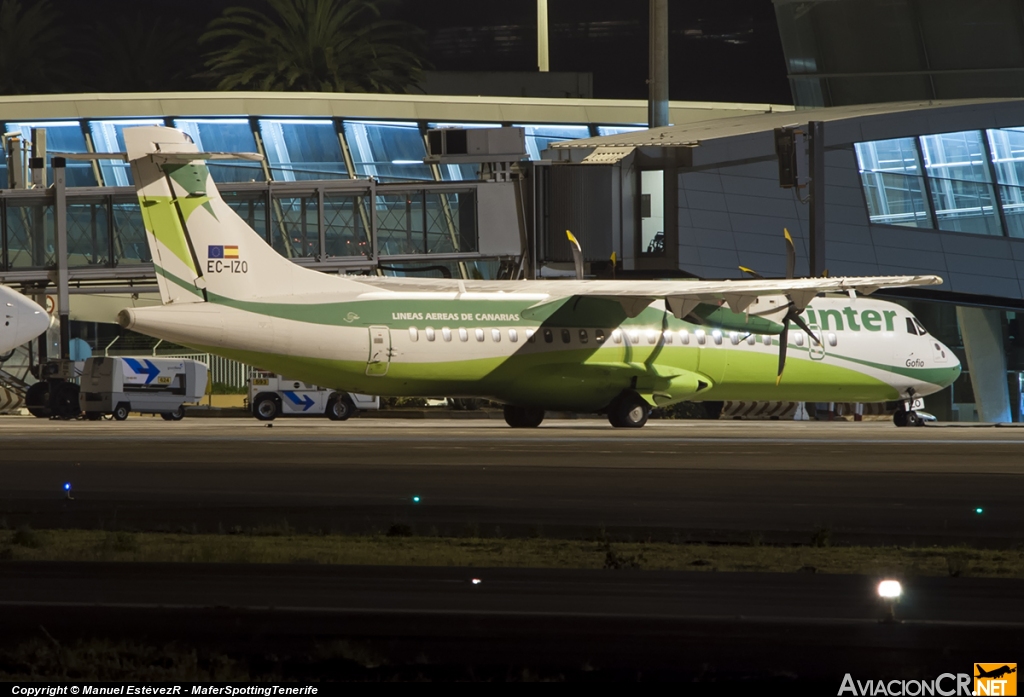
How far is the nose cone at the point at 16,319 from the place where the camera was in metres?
34.4

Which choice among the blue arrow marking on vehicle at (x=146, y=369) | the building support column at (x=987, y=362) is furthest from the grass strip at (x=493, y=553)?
the building support column at (x=987, y=362)

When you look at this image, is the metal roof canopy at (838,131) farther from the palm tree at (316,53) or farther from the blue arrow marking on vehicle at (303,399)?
the palm tree at (316,53)

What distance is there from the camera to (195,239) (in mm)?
32125

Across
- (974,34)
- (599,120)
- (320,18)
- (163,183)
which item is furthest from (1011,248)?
(320,18)

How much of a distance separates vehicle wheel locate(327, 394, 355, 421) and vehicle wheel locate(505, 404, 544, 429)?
13.2 metres

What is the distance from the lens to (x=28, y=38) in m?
79.1

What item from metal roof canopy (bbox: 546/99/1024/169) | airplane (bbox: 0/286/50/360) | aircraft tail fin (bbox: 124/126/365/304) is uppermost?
metal roof canopy (bbox: 546/99/1024/169)

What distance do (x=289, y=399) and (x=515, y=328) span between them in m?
17.7

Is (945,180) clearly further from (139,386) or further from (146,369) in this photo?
(139,386)

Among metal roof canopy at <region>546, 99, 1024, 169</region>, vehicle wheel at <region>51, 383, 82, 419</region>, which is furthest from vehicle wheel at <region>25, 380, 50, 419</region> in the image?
metal roof canopy at <region>546, 99, 1024, 169</region>

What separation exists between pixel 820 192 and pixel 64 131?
1691 inches

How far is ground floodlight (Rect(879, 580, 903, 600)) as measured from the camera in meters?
9.49

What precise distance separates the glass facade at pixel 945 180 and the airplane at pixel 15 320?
95.8ft

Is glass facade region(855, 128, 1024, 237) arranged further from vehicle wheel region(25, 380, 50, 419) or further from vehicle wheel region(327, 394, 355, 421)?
vehicle wheel region(25, 380, 50, 419)
